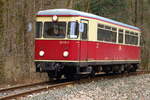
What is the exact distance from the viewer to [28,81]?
15.6m

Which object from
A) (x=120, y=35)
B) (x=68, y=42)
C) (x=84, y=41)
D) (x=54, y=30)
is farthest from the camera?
(x=120, y=35)

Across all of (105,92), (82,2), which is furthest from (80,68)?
(82,2)

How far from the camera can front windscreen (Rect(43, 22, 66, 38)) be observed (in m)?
13.4

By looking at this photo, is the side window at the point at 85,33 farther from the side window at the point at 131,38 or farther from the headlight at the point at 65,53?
the side window at the point at 131,38

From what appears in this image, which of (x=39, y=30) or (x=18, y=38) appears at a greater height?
(x=39, y=30)

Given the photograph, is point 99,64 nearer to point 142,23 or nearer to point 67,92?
point 67,92

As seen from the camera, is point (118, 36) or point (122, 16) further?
point (122, 16)

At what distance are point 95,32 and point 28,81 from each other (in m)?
4.01

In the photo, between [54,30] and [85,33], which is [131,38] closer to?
[85,33]

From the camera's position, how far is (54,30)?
13570 mm

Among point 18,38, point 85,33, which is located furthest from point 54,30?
point 18,38

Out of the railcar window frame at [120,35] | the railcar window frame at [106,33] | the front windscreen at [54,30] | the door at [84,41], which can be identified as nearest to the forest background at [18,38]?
the front windscreen at [54,30]

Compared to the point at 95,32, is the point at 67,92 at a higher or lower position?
lower

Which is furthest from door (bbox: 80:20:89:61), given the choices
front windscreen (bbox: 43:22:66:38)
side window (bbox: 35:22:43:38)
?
side window (bbox: 35:22:43:38)
